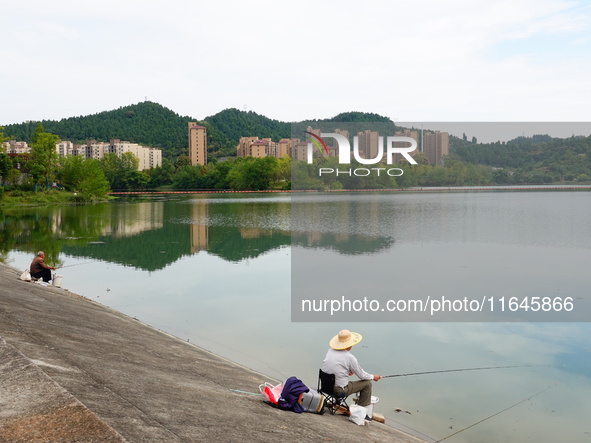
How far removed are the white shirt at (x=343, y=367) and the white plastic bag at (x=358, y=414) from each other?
0.39 metres

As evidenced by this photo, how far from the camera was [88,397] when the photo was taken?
5523mm

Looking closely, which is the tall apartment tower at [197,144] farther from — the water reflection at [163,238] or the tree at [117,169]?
the water reflection at [163,238]

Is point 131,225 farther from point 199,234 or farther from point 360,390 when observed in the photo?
point 360,390

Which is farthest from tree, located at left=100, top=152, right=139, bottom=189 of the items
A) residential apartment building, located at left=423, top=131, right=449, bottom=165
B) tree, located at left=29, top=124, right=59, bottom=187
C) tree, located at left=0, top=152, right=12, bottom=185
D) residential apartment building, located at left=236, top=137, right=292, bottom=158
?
residential apartment building, located at left=423, top=131, right=449, bottom=165

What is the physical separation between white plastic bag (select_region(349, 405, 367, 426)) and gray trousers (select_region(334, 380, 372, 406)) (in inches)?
5.9

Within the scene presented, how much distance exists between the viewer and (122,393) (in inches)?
243

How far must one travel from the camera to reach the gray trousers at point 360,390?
7168 mm

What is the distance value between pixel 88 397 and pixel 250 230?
30.9 m

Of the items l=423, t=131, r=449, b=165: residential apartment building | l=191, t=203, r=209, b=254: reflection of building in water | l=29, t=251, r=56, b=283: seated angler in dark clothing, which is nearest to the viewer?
l=29, t=251, r=56, b=283: seated angler in dark clothing

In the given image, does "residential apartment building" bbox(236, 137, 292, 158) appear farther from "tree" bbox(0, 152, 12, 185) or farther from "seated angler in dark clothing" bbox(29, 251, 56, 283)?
"seated angler in dark clothing" bbox(29, 251, 56, 283)

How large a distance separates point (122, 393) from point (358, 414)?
306 centimetres

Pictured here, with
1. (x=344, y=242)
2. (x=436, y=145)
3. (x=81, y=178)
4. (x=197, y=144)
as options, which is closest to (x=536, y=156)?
(x=436, y=145)

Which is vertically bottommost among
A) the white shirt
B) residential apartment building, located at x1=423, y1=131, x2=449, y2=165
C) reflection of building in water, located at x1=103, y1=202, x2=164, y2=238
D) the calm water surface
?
the calm water surface

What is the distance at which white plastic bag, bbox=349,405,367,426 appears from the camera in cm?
728
